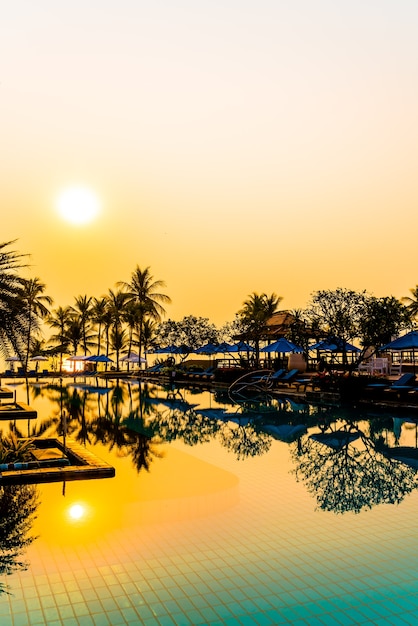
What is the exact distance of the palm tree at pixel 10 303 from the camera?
14.2m

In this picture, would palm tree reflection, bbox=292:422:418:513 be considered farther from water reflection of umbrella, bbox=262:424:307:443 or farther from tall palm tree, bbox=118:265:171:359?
tall palm tree, bbox=118:265:171:359

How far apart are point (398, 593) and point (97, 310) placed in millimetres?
51975

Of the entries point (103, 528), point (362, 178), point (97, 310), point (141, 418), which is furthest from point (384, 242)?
point (97, 310)

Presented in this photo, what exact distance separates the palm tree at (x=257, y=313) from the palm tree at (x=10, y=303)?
968 inches

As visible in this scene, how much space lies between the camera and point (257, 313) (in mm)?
44094

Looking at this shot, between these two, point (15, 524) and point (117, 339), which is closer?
point (15, 524)

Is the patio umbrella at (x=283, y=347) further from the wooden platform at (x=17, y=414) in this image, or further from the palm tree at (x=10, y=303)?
the palm tree at (x=10, y=303)

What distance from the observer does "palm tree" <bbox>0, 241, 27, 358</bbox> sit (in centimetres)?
1416

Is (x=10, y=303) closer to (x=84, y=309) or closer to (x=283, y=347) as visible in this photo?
(x=283, y=347)

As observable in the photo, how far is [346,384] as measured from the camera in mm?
21797

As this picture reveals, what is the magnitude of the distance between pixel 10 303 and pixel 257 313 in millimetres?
31019

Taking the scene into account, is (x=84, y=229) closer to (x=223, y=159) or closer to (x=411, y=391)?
(x=223, y=159)

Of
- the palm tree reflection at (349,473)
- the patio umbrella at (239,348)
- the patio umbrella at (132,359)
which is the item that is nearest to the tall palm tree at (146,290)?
the patio umbrella at (132,359)

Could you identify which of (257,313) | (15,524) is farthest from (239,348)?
(15,524)
